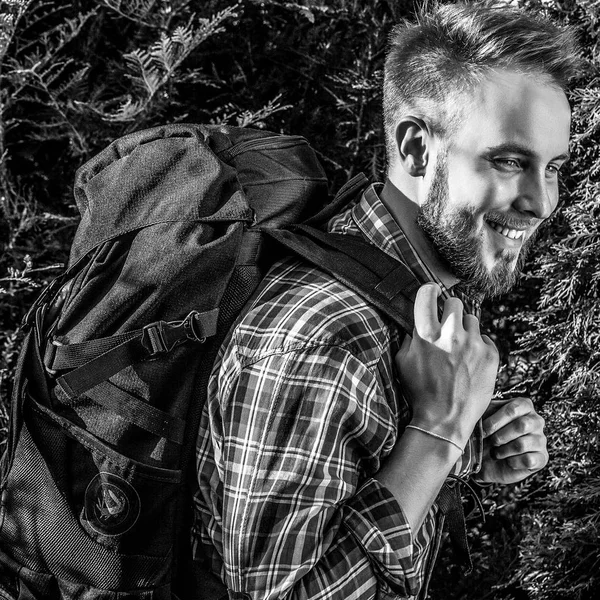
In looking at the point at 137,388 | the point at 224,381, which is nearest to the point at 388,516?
the point at 224,381

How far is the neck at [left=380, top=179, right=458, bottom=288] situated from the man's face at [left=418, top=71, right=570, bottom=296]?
1.4 inches

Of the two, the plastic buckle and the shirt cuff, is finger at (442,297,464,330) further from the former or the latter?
the plastic buckle

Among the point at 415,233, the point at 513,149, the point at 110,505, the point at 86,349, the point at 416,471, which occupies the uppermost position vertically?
the point at 513,149

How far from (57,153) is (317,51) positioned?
122cm

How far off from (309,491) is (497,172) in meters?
0.99

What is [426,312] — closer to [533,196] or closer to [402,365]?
[402,365]

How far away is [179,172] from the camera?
189 centimetres

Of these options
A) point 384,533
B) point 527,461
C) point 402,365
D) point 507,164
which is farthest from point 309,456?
point 507,164

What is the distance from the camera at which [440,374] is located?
1767 millimetres

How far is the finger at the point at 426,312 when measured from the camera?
1760 mm

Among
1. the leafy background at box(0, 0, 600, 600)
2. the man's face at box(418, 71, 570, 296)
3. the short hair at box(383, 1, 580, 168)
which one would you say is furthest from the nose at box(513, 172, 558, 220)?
the leafy background at box(0, 0, 600, 600)

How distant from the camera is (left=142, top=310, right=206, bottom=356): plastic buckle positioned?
1687 millimetres

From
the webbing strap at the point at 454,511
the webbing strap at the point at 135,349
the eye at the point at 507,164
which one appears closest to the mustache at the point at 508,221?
the eye at the point at 507,164

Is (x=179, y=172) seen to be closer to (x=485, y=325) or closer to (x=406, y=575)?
(x=406, y=575)
